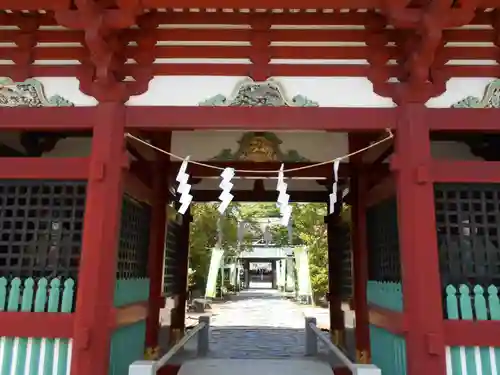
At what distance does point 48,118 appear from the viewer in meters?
4.03

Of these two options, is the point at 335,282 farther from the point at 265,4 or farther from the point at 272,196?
the point at 265,4

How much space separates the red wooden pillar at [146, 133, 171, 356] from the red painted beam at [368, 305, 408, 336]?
112 inches

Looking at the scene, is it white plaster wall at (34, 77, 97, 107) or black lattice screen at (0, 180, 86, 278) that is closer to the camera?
black lattice screen at (0, 180, 86, 278)

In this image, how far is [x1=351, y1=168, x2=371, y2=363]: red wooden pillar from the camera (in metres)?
5.85

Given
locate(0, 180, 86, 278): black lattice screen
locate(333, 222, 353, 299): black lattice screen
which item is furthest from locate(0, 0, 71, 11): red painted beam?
locate(333, 222, 353, 299): black lattice screen

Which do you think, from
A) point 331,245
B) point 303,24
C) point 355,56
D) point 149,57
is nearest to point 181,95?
point 149,57

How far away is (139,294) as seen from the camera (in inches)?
195

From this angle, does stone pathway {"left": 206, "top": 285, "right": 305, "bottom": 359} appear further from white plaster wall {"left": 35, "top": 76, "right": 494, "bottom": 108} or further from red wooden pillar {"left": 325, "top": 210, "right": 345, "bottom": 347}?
white plaster wall {"left": 35, "top": 76, "right": 494, "bottom": 108}

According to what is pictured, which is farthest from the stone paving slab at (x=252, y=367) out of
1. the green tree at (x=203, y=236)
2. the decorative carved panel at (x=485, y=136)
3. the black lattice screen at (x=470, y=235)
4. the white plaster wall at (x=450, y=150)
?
the green tree at (x=203, y=236)

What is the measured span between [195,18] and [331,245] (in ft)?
17.0

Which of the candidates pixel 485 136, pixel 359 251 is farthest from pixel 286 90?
pixel 359 251

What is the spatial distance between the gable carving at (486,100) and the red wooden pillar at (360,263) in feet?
6.86

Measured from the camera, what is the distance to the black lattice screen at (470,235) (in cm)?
385

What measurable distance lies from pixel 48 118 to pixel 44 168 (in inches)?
18.4
